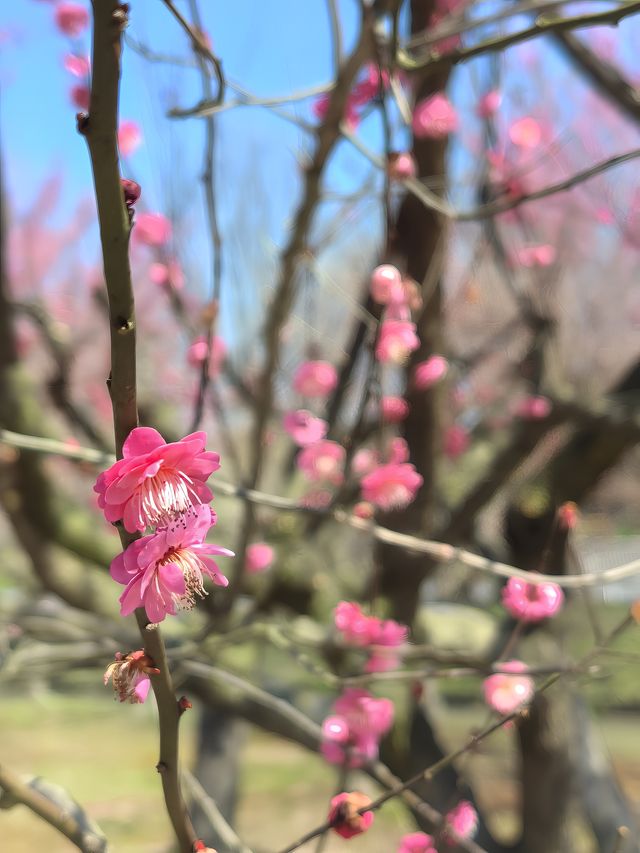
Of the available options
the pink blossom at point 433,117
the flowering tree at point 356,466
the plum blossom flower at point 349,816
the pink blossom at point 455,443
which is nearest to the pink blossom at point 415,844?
the flowering tree at point 356,466

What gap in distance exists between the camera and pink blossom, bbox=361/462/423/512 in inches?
56.6

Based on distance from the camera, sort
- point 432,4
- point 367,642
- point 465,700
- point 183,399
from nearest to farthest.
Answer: point 367,642, point 432,4, point 183,399, point 465,700

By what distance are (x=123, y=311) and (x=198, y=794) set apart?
2.34ft

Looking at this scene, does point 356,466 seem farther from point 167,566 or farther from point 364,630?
point 167,566

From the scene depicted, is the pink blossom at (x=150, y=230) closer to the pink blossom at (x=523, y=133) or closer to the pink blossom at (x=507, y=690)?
the pink blossom at (x=523, y=133)

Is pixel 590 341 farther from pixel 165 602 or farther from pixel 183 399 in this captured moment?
pixel 165 602

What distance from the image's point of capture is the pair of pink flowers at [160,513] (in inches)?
18.6

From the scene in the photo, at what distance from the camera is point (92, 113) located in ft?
1.41

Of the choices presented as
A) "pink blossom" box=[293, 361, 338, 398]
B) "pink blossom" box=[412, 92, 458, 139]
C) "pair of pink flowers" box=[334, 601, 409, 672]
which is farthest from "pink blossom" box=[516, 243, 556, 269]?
"pair of pink flowers" box=[334, 601, 409, 672]

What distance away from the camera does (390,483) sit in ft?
4.77

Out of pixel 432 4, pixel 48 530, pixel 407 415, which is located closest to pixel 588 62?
pixel 432 4

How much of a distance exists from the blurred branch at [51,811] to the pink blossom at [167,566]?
20 centimetres

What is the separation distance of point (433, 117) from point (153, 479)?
57.5 inches

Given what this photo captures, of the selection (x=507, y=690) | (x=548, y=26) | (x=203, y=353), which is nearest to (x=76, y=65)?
(x=203, y=353)
